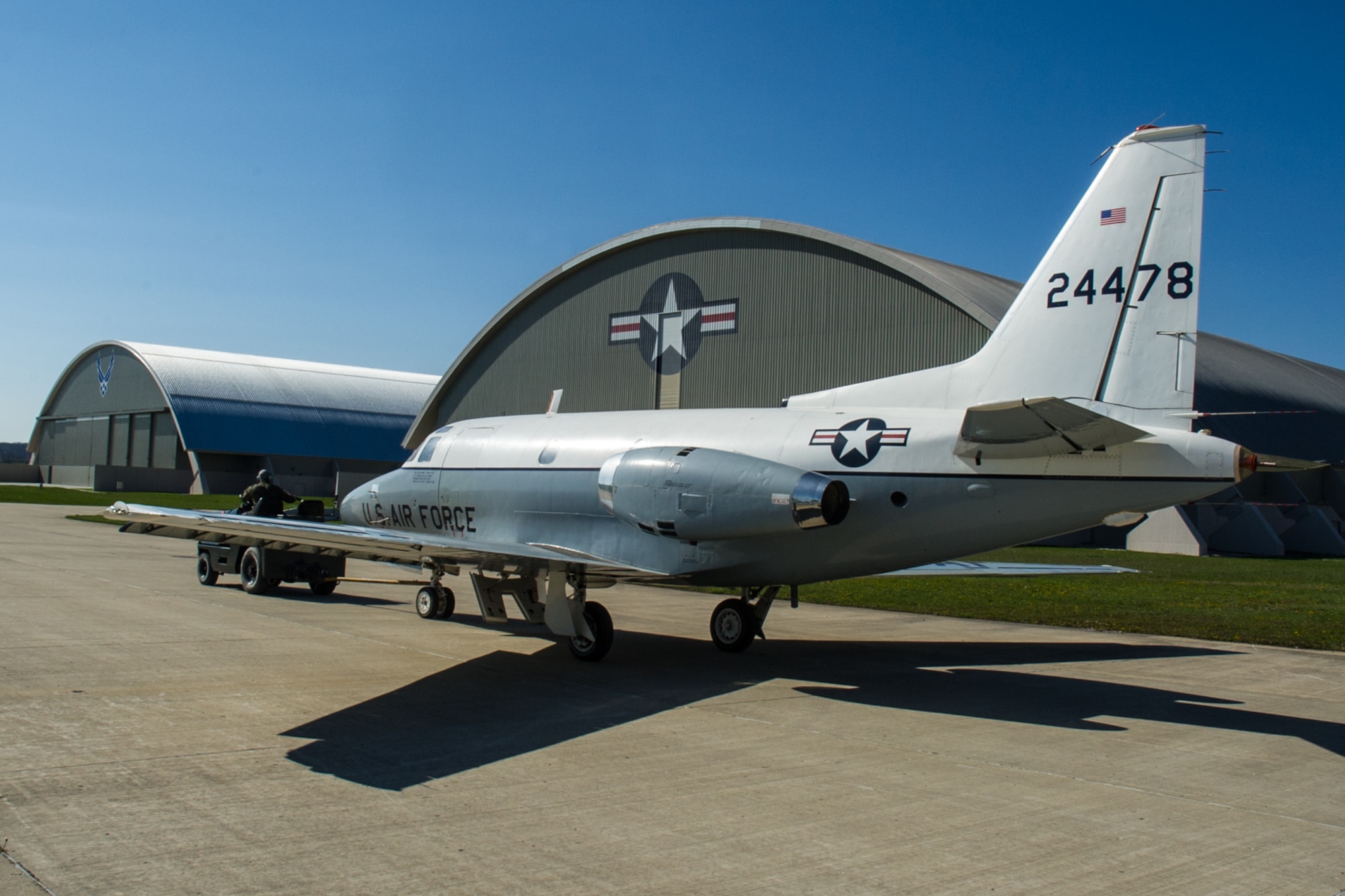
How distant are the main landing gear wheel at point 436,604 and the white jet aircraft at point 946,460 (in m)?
3.05

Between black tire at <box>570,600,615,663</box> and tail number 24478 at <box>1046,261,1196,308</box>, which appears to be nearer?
tail number 24478 at <box>1046,261,1196,308</box>

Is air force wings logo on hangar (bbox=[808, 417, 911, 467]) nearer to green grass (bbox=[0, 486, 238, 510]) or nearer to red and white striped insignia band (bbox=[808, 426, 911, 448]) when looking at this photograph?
red and white striped insignia band (bbox=[808, 426, 911, 448])

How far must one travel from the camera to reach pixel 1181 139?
10234mm

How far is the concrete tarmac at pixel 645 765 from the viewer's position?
5.44 m

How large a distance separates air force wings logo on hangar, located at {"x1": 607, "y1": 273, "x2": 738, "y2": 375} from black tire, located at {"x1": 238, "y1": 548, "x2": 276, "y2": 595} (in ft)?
65.4

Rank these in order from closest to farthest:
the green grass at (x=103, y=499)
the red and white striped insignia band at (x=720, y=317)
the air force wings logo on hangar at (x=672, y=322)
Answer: the red and white striped insignia band at (x=720, y=317)
the air force wings logo on hangar at (x=672, y=322)
the green grass at (x=103, y=499)

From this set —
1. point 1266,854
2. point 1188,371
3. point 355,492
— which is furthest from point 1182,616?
point 355,492

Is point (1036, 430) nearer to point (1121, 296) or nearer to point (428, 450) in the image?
point (1121, 296)

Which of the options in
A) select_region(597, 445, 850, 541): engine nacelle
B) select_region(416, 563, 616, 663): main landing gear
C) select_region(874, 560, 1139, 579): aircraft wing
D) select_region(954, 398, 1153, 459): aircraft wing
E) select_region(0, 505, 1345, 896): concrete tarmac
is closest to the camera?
select_region(0, 505, 1345, 896): concrete tarmac

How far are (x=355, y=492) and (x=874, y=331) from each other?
18806mm

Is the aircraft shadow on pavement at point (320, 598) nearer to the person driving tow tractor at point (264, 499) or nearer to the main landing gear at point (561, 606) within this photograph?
the person driving tow tractor at point (264, 499)

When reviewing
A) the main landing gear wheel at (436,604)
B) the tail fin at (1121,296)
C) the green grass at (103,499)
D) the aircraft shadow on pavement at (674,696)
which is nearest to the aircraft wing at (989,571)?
the aircraft shadow on pavement at (674,696)

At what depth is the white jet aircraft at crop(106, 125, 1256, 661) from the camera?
9.84 m

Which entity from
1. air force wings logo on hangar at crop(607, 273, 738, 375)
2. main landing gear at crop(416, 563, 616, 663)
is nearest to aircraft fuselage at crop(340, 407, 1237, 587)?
main landing gear at crop(416, 563, 616, 663)
